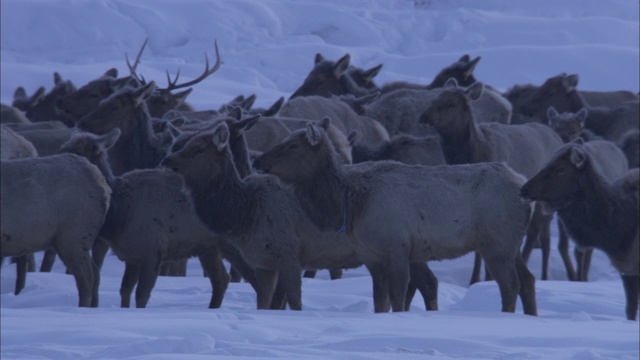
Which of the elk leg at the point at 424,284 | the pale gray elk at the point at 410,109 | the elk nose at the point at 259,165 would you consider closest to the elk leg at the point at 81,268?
the elk nose at the point at 259,165

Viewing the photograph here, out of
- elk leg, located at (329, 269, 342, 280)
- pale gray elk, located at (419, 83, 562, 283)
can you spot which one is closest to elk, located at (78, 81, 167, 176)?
elk leg, located at (329, 269, 342, 280)

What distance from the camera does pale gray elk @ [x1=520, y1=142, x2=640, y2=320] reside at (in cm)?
1132

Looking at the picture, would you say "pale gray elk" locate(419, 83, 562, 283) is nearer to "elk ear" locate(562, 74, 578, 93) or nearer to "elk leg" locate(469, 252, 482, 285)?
"elk leg" locate(469, 252, 482, 285)

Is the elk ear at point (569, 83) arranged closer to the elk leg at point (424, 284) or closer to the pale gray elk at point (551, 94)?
the pale gray elk at point (551, 94)

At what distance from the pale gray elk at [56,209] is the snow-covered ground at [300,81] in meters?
0.63

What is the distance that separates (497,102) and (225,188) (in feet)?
23.5

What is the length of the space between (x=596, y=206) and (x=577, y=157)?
451mm

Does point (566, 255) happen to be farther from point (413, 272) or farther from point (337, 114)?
point (413, 272)

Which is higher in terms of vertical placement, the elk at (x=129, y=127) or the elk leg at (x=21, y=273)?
the elk at (x=129, y=127)

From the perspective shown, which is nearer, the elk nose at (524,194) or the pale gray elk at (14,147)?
the elk nose at (524,194)

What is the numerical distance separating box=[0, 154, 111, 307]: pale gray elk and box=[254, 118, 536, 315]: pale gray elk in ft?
4.44

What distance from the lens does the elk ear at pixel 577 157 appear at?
1132 centimetres

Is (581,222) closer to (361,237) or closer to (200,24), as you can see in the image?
(361,237)

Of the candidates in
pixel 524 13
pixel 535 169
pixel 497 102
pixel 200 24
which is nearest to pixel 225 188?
pixel 535 169
